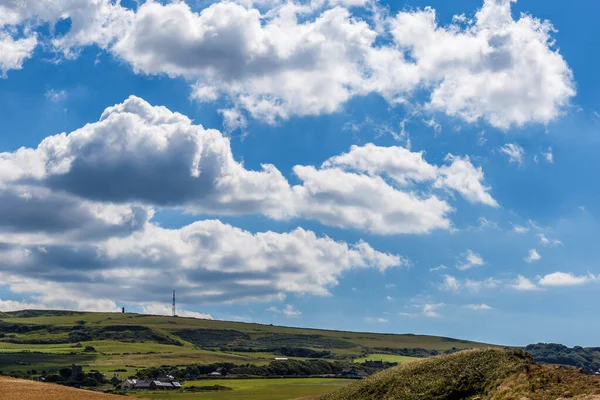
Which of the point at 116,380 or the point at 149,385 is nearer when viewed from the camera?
the point at 149,385

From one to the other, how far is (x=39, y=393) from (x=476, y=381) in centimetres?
3167

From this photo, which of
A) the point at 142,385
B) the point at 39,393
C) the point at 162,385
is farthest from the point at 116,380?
the point at 39,393

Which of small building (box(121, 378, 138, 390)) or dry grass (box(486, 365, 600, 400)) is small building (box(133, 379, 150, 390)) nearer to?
small building (box(121, 378, 138, 390))

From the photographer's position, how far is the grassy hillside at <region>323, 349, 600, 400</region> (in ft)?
127

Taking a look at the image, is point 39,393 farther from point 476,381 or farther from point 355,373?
point 355,373

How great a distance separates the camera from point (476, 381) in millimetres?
43969

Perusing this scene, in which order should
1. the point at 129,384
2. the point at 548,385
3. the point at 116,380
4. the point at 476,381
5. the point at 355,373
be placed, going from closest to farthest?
the point at 548,385 → the point at 476,381 → the point at 129,384 → the point at 116,380 → the point at 355,373

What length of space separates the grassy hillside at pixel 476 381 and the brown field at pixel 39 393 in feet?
59.1

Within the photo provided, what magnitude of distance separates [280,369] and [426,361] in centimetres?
15303

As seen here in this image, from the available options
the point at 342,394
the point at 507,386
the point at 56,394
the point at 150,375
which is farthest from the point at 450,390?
the point at 150,375

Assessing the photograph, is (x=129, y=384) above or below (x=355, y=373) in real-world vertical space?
below

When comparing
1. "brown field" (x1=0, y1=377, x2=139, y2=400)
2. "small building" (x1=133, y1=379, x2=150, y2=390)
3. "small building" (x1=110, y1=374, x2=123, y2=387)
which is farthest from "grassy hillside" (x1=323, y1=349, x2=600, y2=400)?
"small building" (x1=110, y1=374, x2=123, y2=387)

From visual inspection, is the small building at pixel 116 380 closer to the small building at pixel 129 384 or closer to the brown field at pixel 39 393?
the small building at pixel 129 384

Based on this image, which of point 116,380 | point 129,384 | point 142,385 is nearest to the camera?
point 129,384
